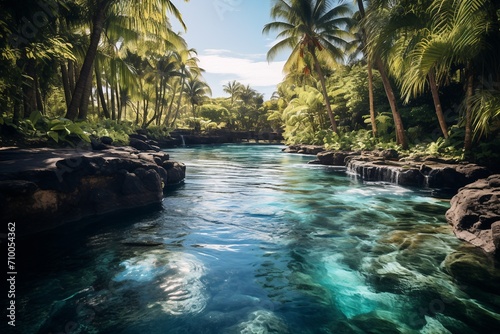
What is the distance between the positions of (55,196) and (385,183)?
11504 mm

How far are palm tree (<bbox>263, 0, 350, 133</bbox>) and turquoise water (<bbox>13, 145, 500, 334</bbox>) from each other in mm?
17804

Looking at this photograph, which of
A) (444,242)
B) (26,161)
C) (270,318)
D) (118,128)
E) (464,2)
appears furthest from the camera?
(118,128)

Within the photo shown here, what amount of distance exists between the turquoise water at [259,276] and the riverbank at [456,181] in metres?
0.36

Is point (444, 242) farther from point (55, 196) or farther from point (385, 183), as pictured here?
point (55, 196)

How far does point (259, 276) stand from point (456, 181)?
31.0 ft

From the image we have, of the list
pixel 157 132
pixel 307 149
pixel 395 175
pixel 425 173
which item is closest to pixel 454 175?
pixel 425 173

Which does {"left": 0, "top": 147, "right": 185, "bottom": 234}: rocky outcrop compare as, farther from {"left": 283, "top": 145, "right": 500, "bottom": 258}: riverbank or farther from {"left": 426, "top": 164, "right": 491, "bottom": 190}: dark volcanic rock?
{"left": 426, "top": 164, "right": 491, "bottom": 190}: dark volcanic rock

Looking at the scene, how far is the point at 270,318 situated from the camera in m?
3.37

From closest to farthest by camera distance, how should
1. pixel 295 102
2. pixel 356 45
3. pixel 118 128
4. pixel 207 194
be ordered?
1. pixel 207 194
2. pixel 118 128
3. pixel 356 45
4. pixel 295 102

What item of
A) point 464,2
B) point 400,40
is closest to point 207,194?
point 464,2

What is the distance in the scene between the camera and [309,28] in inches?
864

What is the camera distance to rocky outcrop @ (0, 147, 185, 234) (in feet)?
17.2

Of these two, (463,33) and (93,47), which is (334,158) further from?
(93,47)

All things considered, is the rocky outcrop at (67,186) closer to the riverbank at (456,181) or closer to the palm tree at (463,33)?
the riverbank at (456,181)
